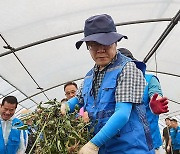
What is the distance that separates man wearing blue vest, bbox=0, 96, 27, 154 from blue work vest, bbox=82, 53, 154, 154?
2473mm

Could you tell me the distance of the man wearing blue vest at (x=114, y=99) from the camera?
Answer: 1.68m

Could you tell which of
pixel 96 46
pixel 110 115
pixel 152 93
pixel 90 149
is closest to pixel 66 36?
pixel 152 93

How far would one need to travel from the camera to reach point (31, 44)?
20.0 ft

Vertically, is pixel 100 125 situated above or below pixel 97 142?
above

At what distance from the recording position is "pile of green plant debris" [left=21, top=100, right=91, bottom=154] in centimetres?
178

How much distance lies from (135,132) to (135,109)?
12cm

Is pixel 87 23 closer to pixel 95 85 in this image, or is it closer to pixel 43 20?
pixel 95 85

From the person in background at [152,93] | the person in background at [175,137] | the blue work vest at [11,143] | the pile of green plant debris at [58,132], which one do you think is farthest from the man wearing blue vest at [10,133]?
the person in background at [175,137]

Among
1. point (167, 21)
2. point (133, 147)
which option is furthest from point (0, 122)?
point (167, 21)

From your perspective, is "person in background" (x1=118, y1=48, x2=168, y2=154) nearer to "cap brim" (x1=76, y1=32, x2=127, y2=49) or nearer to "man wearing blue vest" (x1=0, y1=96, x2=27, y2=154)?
"cap brim" (x1=76, y1=32, x2=127, y2=49)

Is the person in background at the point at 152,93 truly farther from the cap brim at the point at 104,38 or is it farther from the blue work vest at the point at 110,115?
the cap brim at the point at 104,38

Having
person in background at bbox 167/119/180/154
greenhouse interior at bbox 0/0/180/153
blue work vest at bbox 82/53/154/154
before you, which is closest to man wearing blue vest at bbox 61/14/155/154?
blue work vest at bbox 82/53/154/154

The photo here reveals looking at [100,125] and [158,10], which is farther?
[158,10]

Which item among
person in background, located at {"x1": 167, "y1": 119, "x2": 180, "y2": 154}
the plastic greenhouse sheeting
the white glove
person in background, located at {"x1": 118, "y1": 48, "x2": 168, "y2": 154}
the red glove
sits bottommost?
the white glove
